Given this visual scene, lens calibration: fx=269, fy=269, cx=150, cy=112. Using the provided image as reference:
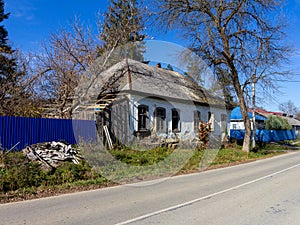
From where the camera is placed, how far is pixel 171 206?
641cm

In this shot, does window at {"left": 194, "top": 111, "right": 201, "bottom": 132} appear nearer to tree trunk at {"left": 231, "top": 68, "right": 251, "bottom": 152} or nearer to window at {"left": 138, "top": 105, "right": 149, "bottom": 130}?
tree trunk at {"left": 231, "top": 68, "right": 251, "bottom": 152}

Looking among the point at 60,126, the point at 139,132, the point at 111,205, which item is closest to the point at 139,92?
the point at 139,132

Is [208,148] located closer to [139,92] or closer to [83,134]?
[139,92]

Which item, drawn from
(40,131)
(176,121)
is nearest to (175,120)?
(176,121)

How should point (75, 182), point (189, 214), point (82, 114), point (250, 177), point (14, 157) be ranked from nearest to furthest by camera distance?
1. point (189, 214)
2. point (75, 182)
3. point (14, 157)
4. point (250, 177)
5. point (82, 114)

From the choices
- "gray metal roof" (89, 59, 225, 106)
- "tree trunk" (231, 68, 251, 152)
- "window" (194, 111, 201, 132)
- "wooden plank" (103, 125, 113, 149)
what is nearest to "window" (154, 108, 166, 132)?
"gray metal roof" (89, 59, 225, 106)

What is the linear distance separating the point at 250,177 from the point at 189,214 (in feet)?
19.3

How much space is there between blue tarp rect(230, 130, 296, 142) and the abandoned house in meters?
12.3

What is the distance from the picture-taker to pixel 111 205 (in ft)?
21.7

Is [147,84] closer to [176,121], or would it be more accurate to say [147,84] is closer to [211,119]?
[176,121]

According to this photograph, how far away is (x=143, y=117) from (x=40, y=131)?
7.31 metres

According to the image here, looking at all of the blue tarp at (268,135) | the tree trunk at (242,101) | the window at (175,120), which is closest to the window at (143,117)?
the window at (175,120)

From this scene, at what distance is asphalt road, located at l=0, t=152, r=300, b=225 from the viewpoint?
17.8 feet

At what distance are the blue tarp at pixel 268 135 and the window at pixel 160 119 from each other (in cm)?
1602
